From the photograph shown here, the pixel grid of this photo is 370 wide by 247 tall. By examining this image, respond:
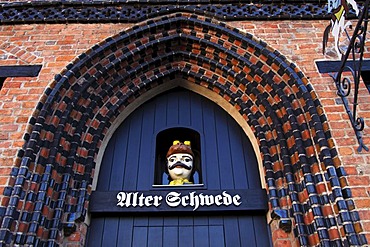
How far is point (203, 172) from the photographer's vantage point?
4.55 metres

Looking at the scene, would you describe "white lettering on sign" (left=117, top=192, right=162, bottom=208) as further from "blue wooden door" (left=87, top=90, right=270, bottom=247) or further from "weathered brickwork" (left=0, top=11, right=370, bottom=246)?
"weathered brickwork" (left=0, top=11, right=370, bottom=246)

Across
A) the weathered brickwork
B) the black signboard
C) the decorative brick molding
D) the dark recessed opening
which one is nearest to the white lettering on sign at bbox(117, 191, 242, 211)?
the black signboard

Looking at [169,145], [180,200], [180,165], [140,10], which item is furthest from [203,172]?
[140,10]

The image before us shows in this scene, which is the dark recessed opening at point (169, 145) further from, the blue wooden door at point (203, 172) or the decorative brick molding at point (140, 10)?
the decorative brick molding at point (140, 10)

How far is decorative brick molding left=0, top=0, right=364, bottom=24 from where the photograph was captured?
17.6 feet

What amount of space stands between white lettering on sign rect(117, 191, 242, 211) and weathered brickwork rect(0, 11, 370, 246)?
443mm

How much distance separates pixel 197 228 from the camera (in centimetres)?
413

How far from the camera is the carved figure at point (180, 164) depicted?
447 cm

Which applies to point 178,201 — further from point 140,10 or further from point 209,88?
point 140,10

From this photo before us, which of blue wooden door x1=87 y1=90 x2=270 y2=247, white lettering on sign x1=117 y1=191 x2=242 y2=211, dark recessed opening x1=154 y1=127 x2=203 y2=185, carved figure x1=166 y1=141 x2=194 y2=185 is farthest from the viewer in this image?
dark recessed opening x1=154 y1=127 x2=203 y2=185

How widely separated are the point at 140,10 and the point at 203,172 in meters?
2.74

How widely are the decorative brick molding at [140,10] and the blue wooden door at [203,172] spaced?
129 centimetres

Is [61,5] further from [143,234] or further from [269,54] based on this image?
[143,234]

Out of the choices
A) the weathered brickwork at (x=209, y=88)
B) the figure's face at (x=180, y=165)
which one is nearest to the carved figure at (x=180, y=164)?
the figure's face at (x=180, y=165)
